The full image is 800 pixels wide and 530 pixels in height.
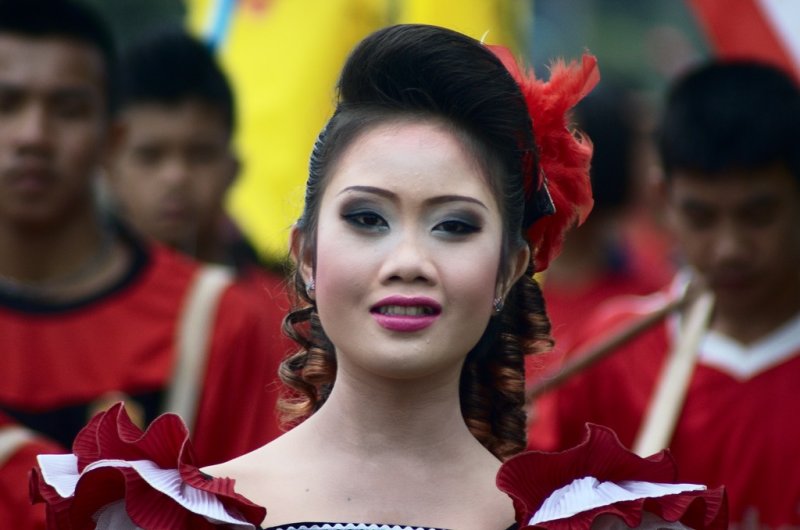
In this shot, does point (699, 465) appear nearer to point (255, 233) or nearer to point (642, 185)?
point (255, 233)

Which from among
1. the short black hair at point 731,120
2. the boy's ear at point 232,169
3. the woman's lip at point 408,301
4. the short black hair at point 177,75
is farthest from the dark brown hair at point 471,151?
the short black hair at point 177,75

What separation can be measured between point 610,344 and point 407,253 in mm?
2752

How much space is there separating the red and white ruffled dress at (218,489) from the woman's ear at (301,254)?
1.22 ft

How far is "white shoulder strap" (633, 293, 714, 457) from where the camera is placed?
5211mm

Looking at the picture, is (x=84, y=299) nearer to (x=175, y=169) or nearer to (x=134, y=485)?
(x=175, y=169)

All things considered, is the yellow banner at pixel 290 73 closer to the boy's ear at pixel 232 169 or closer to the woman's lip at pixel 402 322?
the boy's ear at pixel 232 169

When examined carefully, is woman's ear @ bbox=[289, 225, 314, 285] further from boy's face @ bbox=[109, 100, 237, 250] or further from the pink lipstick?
boy's face @ bbox=[109, 100, 237, 250]

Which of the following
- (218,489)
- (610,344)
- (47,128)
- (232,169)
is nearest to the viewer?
(218,489)

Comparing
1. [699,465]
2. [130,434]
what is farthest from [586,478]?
[699,465]

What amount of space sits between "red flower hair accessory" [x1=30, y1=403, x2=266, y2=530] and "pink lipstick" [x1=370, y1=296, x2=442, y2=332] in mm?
337

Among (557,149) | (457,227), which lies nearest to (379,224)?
(457,227)

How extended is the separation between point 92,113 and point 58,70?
15 cm

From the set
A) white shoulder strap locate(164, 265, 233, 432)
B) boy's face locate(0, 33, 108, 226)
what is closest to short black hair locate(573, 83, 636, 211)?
white shoulder strap locate(164, 265, 233, 432)

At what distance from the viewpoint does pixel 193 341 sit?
5.84 m
